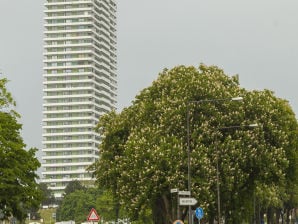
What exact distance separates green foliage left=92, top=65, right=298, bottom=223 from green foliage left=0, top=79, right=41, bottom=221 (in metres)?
8.51

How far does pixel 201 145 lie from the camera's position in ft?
193

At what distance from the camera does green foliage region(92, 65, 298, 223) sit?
58375 millimetres

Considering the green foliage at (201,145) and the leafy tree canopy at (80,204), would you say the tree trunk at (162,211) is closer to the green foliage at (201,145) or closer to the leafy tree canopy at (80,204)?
the green foliage at (201,145)

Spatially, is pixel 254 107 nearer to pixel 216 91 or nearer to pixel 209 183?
pixel 216 91

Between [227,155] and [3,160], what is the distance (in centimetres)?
1683

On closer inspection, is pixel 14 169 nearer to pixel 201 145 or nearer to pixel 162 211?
pixel 201 145

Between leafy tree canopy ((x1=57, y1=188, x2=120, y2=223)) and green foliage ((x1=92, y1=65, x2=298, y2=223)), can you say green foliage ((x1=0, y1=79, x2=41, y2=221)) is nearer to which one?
green foliage ((x1=92, y1=65, x2=298, y2=223))

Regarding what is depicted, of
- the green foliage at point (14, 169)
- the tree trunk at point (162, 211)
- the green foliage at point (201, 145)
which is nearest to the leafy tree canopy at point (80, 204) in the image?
the tree trunk at point (162, 211)

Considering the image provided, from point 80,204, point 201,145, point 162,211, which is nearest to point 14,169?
point 201,145

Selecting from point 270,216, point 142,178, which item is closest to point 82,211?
point 270,216

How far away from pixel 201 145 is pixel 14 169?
14.3 meters

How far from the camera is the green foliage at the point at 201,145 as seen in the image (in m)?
58.4

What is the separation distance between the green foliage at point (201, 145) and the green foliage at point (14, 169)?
8510mm

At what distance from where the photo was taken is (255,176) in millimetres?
63781
